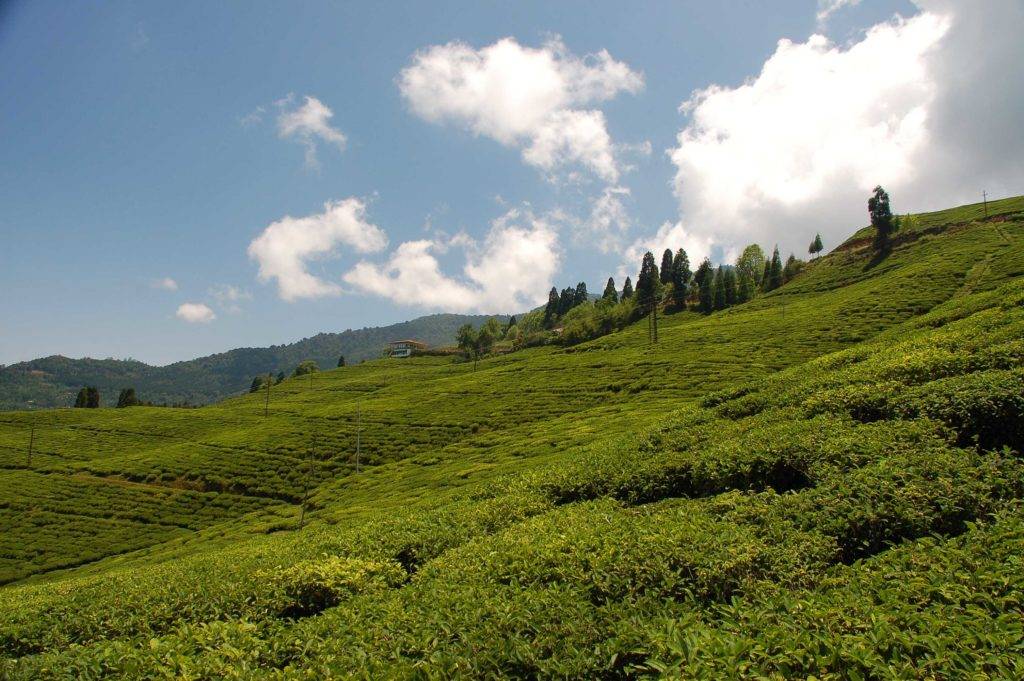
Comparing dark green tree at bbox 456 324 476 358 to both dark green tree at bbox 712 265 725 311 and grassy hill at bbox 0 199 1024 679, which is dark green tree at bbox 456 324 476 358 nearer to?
dark green tree at bbox 712 265 725 311

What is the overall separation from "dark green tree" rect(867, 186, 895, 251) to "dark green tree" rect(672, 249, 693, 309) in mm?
44679

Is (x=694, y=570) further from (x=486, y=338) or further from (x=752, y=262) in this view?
(x=752, y=262)

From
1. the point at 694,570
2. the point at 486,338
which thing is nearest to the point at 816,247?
the point at 486,338

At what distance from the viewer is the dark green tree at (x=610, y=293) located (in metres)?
170

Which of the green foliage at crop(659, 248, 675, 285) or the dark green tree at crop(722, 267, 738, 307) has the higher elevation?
the green foliage at crop(659, 248, 675, 285)

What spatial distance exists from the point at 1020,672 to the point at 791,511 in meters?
5.55

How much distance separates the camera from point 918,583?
7.02 meters

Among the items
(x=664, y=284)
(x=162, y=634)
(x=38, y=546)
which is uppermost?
(x=664, y=284)

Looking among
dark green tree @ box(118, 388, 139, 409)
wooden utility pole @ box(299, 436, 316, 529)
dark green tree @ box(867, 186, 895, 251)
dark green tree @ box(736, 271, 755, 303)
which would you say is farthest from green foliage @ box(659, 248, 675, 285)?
dark green tree @ box(118, 388, 139, 409)

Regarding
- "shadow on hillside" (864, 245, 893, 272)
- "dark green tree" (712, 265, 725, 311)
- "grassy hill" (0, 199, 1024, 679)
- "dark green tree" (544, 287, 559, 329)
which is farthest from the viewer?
"dark green tree" (544, 287, 559, 329)

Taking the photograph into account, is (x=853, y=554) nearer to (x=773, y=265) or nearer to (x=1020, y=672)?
(x=1020, y=672)

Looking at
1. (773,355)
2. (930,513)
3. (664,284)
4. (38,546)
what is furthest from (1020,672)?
(664,284)

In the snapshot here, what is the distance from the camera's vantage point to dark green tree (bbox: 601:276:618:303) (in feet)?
559

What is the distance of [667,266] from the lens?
17350 cm
